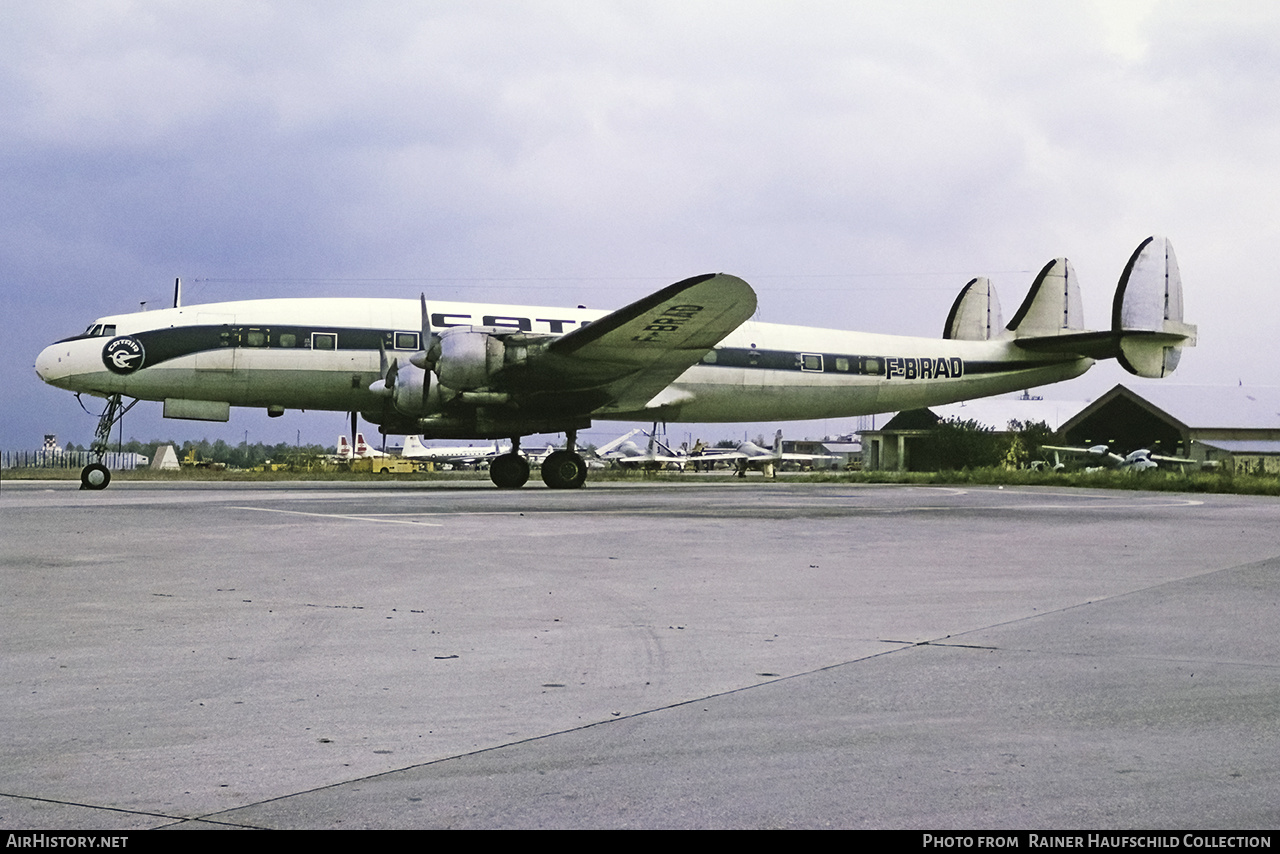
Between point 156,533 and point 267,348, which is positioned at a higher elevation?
point 267,348

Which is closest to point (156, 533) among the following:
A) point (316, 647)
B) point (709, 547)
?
point (709, 547)

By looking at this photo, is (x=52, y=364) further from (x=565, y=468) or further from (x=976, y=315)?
(x=976, y=315)

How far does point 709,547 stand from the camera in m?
11.4

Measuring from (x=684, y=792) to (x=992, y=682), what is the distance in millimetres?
2183

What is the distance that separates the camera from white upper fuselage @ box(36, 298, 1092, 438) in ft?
80.0

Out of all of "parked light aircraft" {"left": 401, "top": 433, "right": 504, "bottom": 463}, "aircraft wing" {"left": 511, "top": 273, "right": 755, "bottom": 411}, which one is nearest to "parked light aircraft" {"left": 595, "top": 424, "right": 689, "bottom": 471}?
"parked light aircraft" {"left": 401, "top": 433, "right": 504, "bottom": 463}

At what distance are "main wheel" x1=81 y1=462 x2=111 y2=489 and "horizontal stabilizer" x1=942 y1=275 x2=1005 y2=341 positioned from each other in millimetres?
25283

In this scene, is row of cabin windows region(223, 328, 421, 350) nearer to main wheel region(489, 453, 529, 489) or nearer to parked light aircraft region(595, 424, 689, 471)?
main wheel region(489, 453, 529, 489)

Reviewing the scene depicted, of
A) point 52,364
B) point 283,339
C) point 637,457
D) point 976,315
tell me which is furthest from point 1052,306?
point 637,457

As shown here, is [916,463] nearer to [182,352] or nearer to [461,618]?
[182,352]

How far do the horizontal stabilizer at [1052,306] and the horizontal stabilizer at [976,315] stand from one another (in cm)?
63

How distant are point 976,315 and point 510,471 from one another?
1733cm

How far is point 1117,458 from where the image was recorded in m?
57.8
